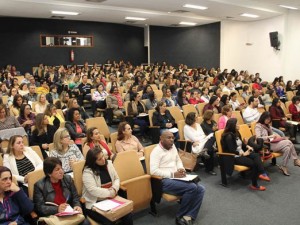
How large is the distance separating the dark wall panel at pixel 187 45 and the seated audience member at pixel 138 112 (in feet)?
31.3

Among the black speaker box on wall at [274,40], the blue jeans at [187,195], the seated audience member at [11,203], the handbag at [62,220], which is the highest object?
the black speaker box on wall at [274,40]

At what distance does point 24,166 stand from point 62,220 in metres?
1.10

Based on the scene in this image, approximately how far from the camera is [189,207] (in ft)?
11.4

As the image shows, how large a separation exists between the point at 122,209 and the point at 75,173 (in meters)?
0.66

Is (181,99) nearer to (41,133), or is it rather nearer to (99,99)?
(99,99)

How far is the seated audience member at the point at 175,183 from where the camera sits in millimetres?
3443

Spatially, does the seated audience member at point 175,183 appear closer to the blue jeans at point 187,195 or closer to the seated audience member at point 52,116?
the blue jeans at point 187,195

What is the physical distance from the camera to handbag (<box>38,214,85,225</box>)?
264 cm

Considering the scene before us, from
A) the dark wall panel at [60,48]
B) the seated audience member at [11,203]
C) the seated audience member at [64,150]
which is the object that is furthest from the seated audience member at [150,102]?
the dark wall panel at [60,48]

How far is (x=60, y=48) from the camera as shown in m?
15.6

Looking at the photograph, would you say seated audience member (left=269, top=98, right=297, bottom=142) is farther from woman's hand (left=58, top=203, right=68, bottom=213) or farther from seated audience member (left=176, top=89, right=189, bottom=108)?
woman's hand (left=58, top=203, right=68, bottom=213)

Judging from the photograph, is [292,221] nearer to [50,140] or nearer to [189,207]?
[189,207]

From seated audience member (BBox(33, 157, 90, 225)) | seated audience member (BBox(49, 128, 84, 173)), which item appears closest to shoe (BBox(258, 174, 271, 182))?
seated audience member (BBox(49, 128, 84, 173))

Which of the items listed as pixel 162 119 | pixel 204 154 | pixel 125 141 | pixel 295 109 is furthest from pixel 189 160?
pixel 295 109
